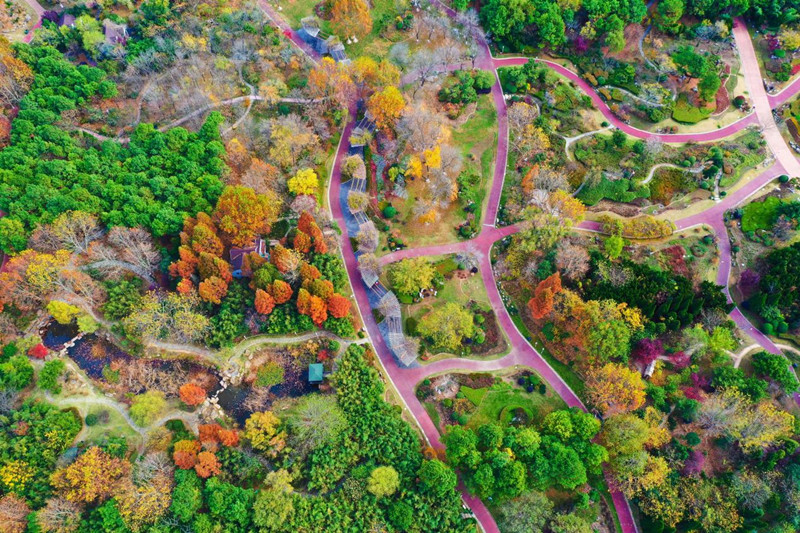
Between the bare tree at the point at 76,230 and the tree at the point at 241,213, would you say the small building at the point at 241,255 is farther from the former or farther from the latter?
the bare tree at the point at 76,230

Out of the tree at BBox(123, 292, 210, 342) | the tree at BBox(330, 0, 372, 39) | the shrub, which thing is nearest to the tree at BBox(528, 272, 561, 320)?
the shrub

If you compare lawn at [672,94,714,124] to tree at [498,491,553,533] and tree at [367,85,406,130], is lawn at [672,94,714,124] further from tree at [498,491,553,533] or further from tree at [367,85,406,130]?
tree at [498,491,553,533]

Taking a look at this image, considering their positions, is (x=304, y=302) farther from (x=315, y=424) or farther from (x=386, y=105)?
(x=386, y=105)

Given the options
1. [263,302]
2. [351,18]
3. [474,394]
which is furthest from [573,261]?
[351,18]

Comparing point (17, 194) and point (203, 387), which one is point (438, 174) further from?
point (17, 194)

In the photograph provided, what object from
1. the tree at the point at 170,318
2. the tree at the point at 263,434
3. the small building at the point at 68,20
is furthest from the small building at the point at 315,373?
the small building at the point at 68,20
